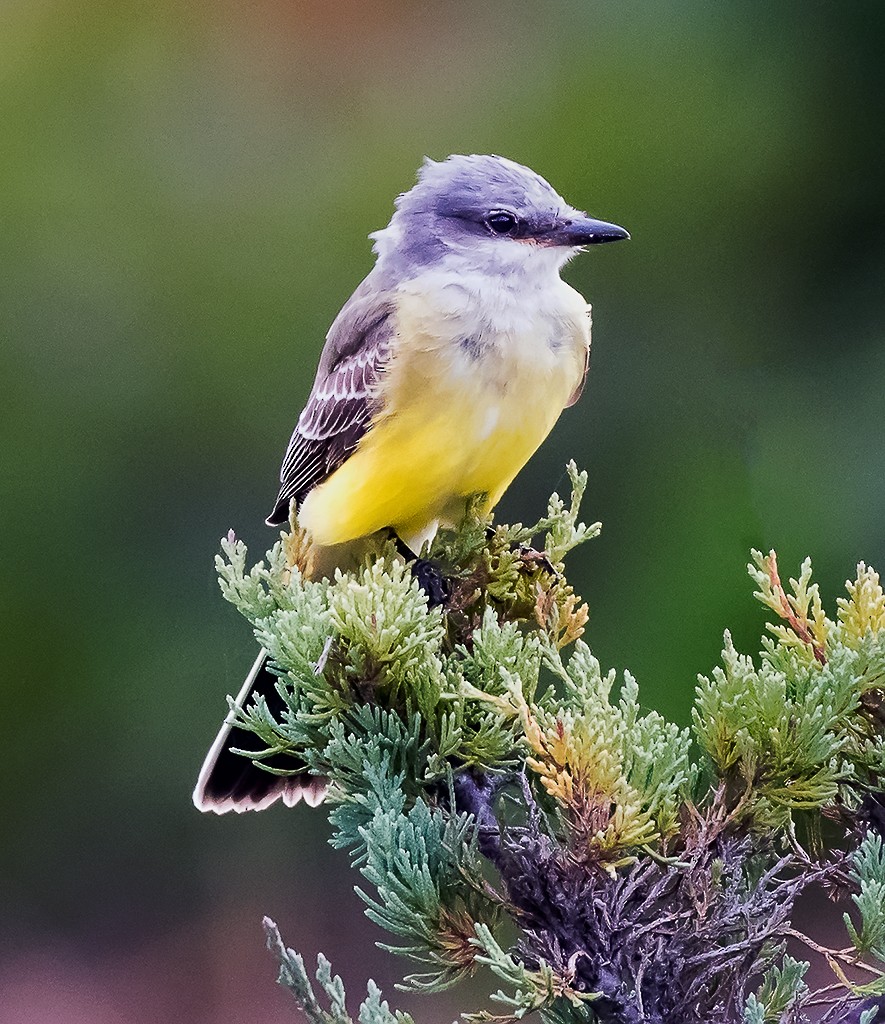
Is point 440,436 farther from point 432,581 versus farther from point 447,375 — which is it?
point 432,581

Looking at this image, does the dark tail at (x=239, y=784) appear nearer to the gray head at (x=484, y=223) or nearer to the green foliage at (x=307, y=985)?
the green foliage at (x=307, y=985)

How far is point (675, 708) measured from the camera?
2.61 meters

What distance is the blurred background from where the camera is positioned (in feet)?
9.15

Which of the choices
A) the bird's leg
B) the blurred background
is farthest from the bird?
the blurred background

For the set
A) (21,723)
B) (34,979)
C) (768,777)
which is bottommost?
(34,979)

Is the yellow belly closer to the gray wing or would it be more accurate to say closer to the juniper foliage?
the gray wing

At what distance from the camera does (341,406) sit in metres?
2.13

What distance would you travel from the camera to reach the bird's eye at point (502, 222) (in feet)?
7.11

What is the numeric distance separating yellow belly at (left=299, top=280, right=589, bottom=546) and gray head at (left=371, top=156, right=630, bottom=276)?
0.56ft

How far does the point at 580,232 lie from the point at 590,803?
3.72ft

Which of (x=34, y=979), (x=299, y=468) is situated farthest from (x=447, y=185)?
(x=34, y=979)

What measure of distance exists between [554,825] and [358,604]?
0.91 ft

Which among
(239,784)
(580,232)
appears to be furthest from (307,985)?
(580,232)

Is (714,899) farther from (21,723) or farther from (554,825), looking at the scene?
(21,723)
